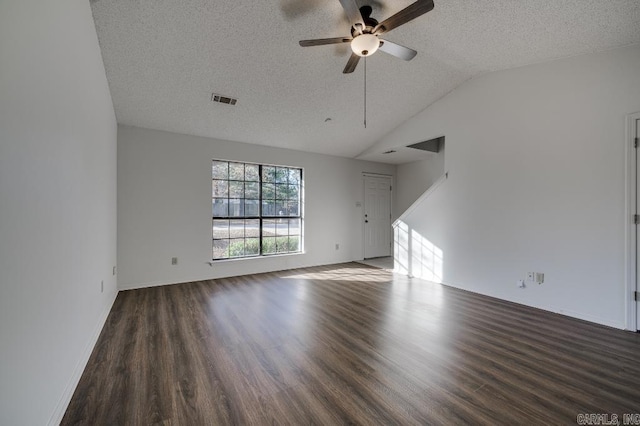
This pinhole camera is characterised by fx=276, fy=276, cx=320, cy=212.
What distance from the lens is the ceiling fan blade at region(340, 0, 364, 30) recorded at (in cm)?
206

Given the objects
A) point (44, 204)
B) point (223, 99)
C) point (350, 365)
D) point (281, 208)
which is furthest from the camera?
point (281, 208)

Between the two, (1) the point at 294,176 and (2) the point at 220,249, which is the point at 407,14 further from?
(2) the point at 220,249

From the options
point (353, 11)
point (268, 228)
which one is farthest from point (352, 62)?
point (268, 228)

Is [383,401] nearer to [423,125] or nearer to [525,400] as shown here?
[525,400]

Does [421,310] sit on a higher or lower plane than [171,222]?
lower

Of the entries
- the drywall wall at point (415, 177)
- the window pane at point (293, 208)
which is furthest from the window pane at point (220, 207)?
the drywall wall at point (415, 177)

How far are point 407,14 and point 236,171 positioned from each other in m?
3.74

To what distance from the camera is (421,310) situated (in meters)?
3.27

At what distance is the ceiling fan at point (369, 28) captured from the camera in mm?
2085

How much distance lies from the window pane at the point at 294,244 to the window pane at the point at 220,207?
1424 mm

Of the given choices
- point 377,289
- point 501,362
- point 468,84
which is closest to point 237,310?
point 377,289

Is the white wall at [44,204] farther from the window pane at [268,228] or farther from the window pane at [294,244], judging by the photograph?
the window pane at [294,244]

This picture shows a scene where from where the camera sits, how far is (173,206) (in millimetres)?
4430

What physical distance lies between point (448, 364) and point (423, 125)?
3815 millimetres
